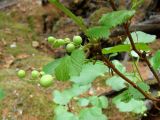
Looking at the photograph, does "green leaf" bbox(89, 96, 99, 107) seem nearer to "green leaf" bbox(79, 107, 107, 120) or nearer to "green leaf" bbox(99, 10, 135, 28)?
"green leaf" bbox(79, 107, 107, 120)

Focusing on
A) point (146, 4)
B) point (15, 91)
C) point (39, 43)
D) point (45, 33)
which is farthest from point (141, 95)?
point (45, 33)

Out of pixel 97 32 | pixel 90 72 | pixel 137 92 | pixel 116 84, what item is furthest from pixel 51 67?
pixel 116 84

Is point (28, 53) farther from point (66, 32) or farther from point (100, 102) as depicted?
point (100, 102)

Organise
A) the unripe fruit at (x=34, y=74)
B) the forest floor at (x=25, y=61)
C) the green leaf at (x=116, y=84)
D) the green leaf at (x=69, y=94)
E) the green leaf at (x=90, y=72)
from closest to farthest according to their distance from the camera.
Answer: the unripe fruit at (x=34, y=74)
the green leaf at (x=90, y=72)
the green leaf at (x=116, y=84)
the green leaf at (x=69, y=94)
the forest floor at (x=25, y=61)

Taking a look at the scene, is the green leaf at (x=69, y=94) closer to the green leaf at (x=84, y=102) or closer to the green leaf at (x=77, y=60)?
the green leaf at (x=84, y=102)

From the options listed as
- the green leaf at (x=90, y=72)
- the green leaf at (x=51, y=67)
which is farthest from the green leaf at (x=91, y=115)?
the green leaf at (x=51, y=67)

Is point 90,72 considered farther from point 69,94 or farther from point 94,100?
point 94,100
